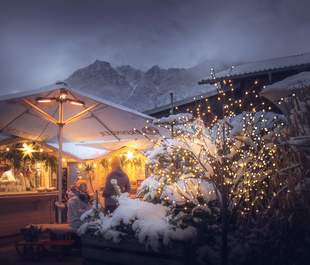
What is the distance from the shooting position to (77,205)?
9.00 metres

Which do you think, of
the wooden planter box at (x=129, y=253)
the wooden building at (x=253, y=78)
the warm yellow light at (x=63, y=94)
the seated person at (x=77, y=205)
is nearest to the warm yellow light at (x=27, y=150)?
the seated person at (x=77, y=205)

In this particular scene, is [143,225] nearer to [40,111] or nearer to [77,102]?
[77,102]

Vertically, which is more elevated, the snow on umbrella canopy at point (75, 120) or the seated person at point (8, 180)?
the snow on umbrella canopy at point (75, 120)

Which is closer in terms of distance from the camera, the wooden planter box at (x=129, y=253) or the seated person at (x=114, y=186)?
the wooden planter box at (x=129, y=253)

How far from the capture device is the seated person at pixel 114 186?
8688 mm

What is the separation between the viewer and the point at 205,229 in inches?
244

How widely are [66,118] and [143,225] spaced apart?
189 inches

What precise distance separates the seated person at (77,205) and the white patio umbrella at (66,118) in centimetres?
42

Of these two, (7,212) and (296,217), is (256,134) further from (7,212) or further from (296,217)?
(7,212)

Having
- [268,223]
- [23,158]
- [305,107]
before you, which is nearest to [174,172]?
[268,223]

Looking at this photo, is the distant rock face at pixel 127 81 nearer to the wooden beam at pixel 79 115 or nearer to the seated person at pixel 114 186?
the wooden beam at pixel 79 115

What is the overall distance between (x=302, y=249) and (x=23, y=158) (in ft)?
26.6

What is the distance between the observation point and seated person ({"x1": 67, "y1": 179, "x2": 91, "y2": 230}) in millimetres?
8734

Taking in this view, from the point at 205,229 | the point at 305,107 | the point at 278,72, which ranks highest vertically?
the point at 278,72
